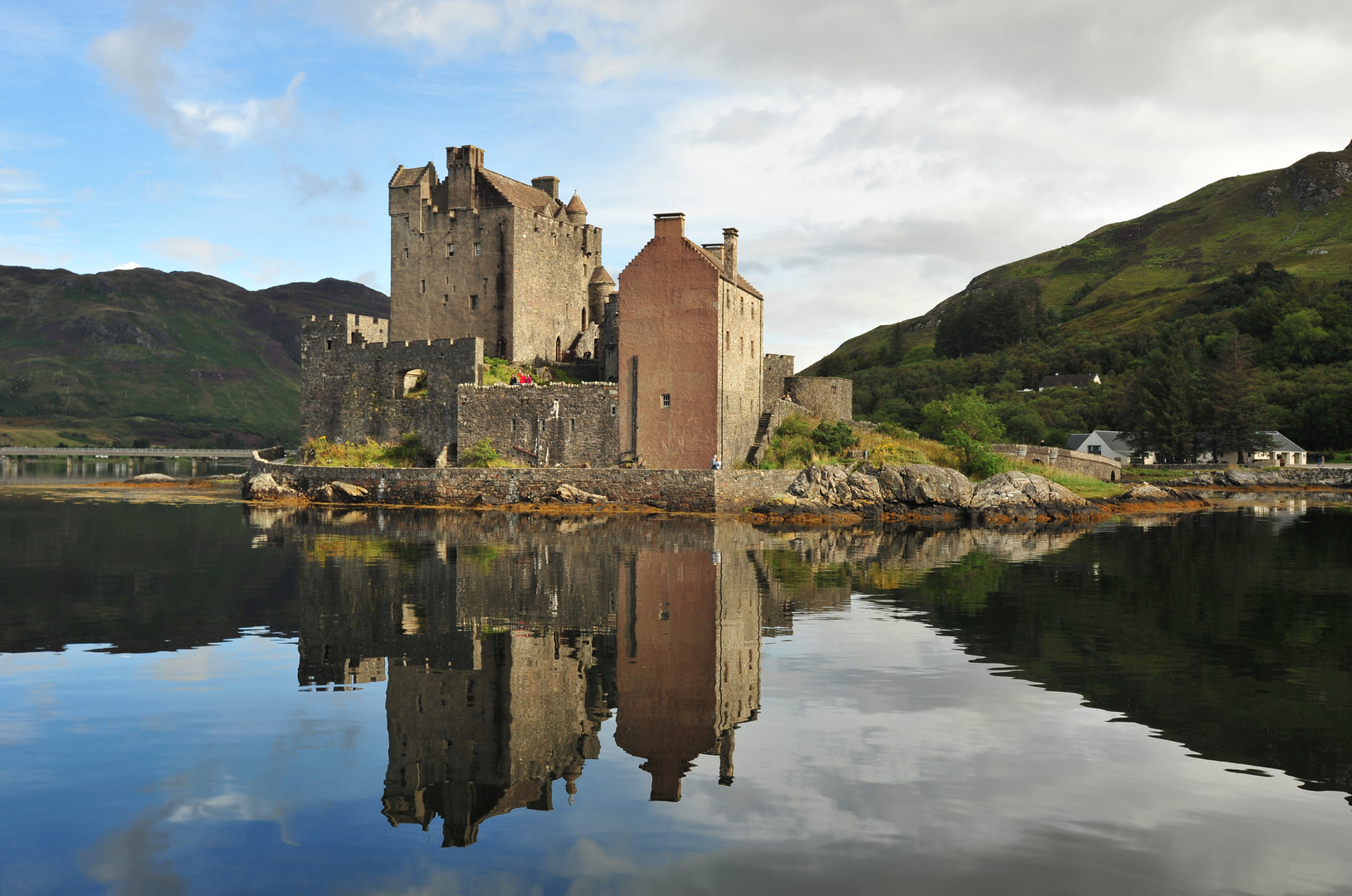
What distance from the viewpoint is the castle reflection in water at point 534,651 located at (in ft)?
36.6

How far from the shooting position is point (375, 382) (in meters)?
56.0

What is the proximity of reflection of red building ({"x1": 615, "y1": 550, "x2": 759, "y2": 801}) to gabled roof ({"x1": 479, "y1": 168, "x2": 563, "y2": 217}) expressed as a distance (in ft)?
117

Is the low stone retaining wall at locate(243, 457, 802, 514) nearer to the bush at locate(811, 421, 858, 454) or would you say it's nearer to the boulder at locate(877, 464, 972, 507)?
the bush at locate(811, 421, 858, 454)

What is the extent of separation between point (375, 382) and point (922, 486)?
96.7 feet

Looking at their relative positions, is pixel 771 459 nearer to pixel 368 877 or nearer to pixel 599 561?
pixel 599 561

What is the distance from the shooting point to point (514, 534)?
3728 cm

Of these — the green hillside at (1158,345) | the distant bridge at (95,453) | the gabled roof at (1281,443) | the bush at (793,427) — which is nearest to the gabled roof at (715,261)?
the bush at (793,427)

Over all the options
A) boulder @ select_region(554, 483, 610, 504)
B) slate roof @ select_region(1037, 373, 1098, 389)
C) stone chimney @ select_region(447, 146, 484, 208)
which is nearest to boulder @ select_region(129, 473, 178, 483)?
stone chimney @ select_region(447, 146, 484, 208)

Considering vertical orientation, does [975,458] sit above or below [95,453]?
below

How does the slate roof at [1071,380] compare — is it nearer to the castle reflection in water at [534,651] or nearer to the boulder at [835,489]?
the boulder at [835,489]

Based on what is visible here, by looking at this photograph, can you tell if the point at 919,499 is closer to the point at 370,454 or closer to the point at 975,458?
the point at 975,458

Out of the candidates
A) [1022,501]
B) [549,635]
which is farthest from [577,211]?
[549,635]

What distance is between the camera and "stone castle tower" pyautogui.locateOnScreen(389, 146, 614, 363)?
185 feet

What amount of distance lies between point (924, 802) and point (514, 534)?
2837cm
